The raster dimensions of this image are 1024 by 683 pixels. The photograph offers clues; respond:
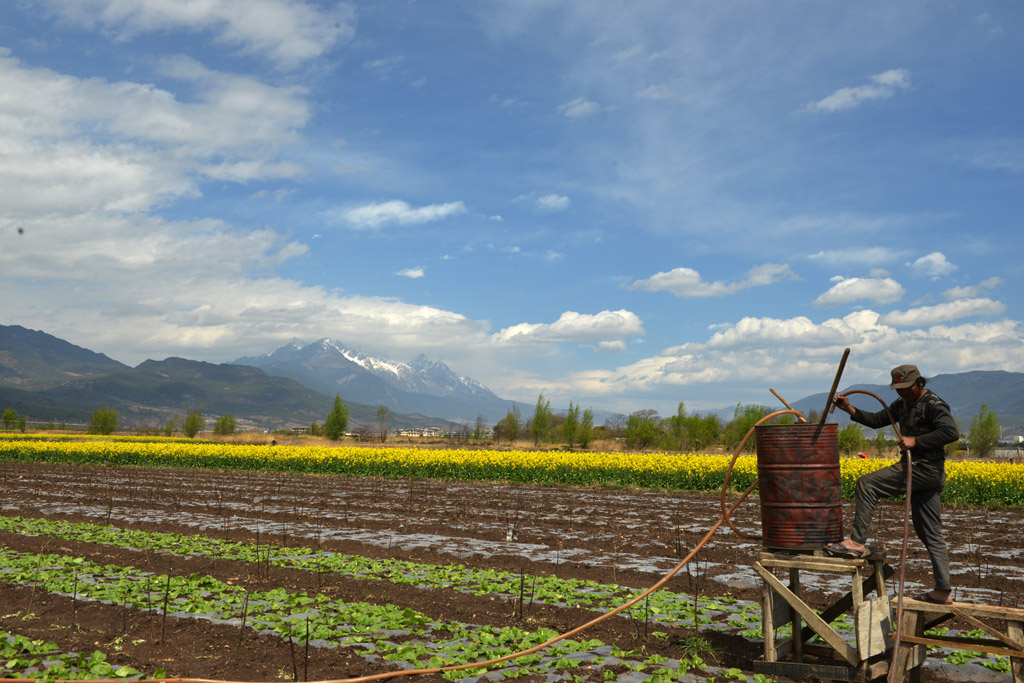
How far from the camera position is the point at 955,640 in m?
5.07

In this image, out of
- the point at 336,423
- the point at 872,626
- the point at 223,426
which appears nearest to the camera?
the point at 872,626

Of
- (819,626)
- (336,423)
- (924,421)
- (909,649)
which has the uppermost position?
(924,421)

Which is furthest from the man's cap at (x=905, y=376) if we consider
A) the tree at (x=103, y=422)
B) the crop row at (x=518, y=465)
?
the tree at (x=103, y=422)

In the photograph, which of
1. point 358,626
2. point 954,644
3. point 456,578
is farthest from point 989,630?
point 456,578

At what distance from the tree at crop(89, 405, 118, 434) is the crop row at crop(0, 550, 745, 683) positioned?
6947 centimetres

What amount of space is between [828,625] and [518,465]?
1983 centimetres

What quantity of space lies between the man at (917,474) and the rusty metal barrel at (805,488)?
0.16 m

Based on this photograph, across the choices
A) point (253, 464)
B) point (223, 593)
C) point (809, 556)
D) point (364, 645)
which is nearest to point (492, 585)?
point (364, 645)

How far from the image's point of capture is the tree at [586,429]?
5391 centimetres

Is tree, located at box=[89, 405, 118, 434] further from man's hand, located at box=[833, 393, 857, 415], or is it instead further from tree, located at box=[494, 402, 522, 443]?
man's hand, located at box=[833, 393, 857, 415]

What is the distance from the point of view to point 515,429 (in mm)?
60688

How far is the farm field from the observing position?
568 centimetres

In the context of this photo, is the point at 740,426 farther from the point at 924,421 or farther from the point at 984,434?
the point at 924,421

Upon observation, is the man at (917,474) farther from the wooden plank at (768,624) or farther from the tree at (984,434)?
the tree at (984,434)
